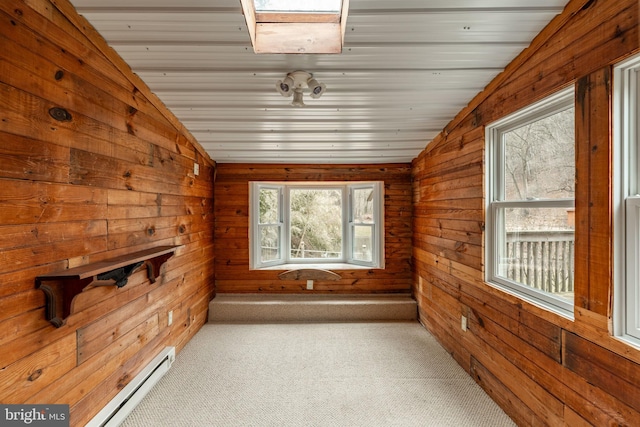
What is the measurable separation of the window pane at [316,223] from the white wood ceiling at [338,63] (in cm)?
123

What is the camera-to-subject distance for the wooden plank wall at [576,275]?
1253mm

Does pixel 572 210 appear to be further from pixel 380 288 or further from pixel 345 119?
pixel 380 288

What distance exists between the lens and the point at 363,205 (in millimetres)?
3980

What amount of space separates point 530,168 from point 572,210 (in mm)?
427

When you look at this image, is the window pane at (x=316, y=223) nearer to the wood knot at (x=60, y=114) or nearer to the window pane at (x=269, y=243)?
the window pane at (x=269, y=243)

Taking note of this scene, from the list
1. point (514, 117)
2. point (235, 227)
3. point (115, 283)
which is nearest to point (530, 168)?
point (514, 117)

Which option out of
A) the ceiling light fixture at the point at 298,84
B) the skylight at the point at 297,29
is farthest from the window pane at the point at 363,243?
the skylight at the point at 297,29

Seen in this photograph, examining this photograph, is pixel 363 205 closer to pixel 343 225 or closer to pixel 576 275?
pixel 343 225

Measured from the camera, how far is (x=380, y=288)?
377cm

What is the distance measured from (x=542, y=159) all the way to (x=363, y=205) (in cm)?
235

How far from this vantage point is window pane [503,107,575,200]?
1554mm

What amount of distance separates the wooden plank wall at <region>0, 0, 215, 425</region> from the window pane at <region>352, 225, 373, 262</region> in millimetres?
2297

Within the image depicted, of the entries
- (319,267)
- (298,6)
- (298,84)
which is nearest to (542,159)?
(298,84)

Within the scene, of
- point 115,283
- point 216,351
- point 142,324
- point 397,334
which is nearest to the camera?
point 115,283
